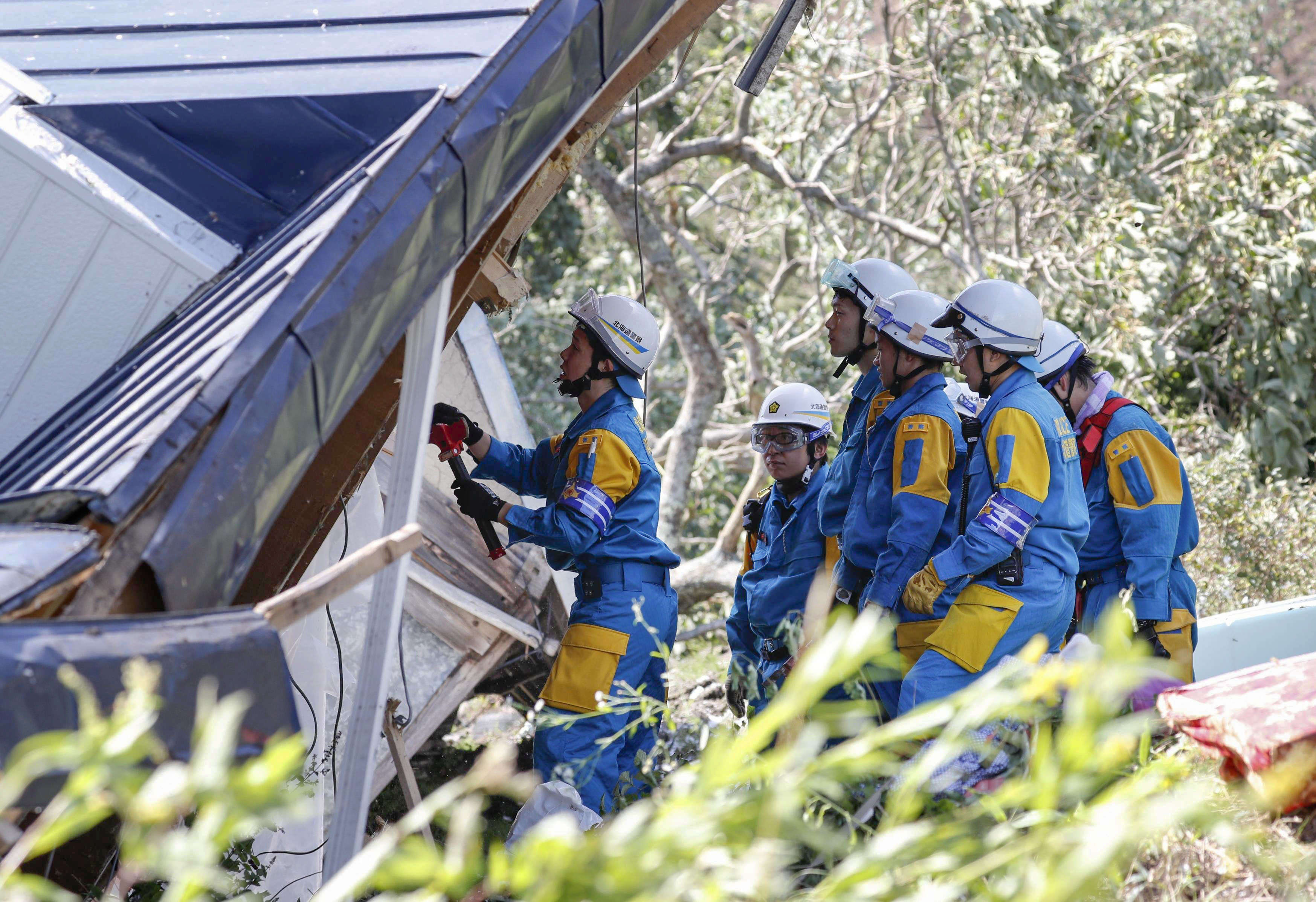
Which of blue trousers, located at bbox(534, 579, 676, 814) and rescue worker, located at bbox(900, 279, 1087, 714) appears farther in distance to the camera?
blue trousers, located at bbox(534, 579, 676, 814)

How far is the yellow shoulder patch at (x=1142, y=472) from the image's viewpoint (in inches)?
161

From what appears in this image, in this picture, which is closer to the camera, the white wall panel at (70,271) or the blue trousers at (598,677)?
the white wall panel at (70,271)

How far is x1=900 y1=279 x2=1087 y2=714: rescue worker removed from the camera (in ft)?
11.1

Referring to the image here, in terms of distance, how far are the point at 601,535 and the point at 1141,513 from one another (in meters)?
2.03

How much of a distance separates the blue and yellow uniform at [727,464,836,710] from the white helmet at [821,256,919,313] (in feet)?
2.41

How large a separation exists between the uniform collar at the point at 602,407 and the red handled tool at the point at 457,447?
1.35 feet

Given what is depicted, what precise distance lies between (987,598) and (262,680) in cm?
245

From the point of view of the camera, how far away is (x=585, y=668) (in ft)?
12.4

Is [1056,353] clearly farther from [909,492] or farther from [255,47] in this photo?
[255,47]

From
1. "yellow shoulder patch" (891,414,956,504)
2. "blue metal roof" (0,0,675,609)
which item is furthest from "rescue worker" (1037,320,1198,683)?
"blue metal roof" (0,0,675,609)

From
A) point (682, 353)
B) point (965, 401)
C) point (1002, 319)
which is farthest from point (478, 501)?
point (682, 353)

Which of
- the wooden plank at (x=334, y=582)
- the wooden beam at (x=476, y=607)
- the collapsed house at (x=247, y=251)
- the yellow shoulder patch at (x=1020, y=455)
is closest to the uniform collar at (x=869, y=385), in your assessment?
the yellow shoulder patch at (x=1020, y=455)

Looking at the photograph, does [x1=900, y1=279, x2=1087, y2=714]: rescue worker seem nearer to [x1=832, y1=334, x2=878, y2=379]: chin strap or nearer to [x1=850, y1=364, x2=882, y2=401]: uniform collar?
[x1=850, y1=364, x2=882, y2=401]: uniform collar

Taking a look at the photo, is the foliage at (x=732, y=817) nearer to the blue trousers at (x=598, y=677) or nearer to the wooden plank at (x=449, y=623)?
the blue trousers at (x=598, y=677)
